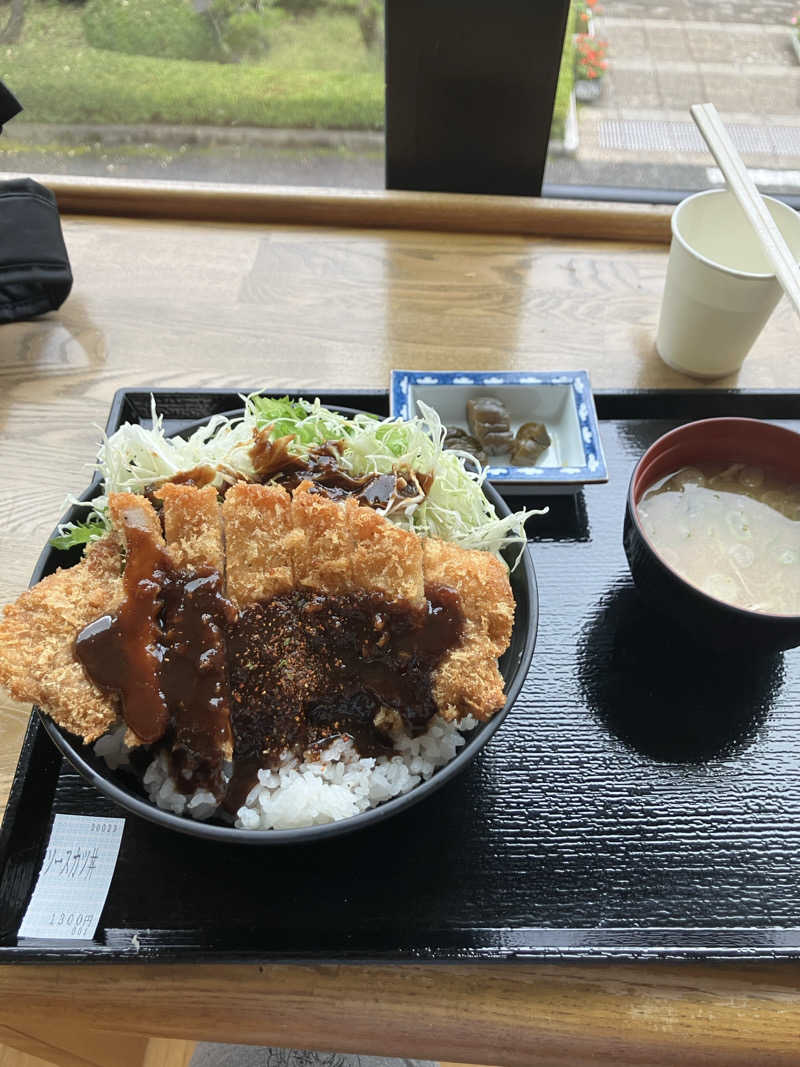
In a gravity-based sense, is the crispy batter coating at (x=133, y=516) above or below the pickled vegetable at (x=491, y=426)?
above

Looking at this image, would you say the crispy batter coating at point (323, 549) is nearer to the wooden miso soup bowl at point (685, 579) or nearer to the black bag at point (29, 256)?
the wooden miso soup bowl at point (685, 579)

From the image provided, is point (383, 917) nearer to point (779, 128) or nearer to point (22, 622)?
point (22, 622)

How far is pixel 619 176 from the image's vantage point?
9.12 feet

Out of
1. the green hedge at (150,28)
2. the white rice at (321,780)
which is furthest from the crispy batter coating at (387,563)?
the green hedge at (150,28)

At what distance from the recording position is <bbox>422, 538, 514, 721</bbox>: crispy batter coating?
1.27m

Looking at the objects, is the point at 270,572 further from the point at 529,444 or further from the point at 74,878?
the point at 529,444

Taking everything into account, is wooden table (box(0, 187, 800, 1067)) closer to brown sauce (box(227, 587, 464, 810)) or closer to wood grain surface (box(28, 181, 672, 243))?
wood grain surface (box(28, 181, 672, 243))

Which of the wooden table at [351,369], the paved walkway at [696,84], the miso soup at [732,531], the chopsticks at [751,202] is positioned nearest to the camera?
the wooden table at [351,369]

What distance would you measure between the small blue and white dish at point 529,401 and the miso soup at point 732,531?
0.26 meters

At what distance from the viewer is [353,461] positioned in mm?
1618

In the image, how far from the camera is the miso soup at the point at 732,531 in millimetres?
1510

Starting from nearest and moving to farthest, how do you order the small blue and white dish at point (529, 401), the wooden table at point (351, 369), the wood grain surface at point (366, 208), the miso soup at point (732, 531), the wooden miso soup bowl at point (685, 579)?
the wooden table at point (351, 369) < the wooden miso soup bowl at point (685, 579) < the miso soup at point (732, 531) < the small blue and white dish at point (529, 401) < the wood grain surface at point (366, 208)

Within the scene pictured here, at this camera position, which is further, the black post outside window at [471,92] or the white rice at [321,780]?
the black post outside window at [471,92]

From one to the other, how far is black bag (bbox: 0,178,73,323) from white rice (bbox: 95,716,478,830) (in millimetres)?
1489
